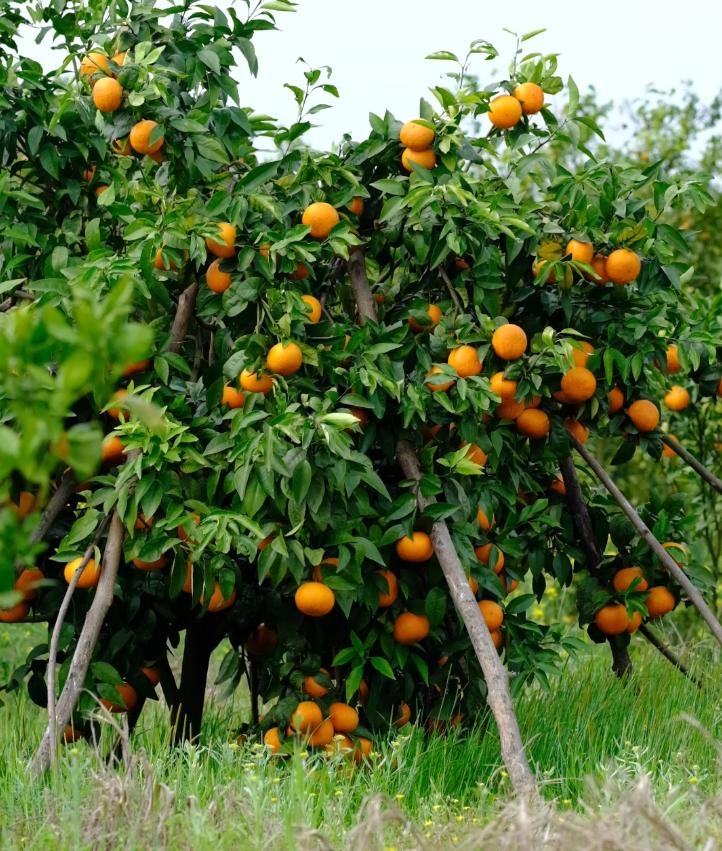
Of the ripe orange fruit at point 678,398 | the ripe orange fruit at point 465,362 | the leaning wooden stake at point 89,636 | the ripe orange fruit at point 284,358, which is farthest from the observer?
the ripe orange fruit at point 678,398

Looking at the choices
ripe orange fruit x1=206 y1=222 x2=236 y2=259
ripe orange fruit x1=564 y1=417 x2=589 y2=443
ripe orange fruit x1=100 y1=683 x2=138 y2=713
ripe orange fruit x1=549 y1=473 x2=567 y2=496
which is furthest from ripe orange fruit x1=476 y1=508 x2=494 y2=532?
ripe orange fruit x1=100 y1=683 x2=138 y2=713

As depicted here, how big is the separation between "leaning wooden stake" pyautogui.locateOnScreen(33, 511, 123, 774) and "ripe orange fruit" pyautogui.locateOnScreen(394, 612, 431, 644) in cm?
72

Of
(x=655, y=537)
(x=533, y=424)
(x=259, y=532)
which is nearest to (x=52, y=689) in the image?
(x=259, y=532)

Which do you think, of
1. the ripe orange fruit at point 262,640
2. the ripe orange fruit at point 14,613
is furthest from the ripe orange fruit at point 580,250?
the ripe orange fruit at point 14,613

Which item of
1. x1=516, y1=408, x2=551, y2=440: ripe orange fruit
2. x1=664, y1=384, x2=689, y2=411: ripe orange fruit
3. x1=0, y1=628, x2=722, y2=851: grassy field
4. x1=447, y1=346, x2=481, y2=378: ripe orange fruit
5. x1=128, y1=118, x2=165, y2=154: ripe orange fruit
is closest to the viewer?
x1=0, y1=628, x2=722, y2=851: grassy field

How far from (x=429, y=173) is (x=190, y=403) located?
875 mm

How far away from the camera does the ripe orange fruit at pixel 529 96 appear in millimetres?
3229

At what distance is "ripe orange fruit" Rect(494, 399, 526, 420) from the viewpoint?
3.18 meters

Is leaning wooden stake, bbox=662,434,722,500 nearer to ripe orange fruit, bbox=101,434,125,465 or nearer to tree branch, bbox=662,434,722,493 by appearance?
tree branch, bbox=662,434,722,493

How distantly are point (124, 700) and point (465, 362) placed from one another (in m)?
1.29

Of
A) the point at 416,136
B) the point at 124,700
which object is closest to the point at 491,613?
the point at 124,700

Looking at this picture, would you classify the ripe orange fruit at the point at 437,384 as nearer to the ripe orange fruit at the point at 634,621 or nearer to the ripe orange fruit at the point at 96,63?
the ripe orange fruit at the point at 634,621

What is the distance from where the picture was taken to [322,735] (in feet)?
9.80

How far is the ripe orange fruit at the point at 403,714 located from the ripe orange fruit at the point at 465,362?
95cm
